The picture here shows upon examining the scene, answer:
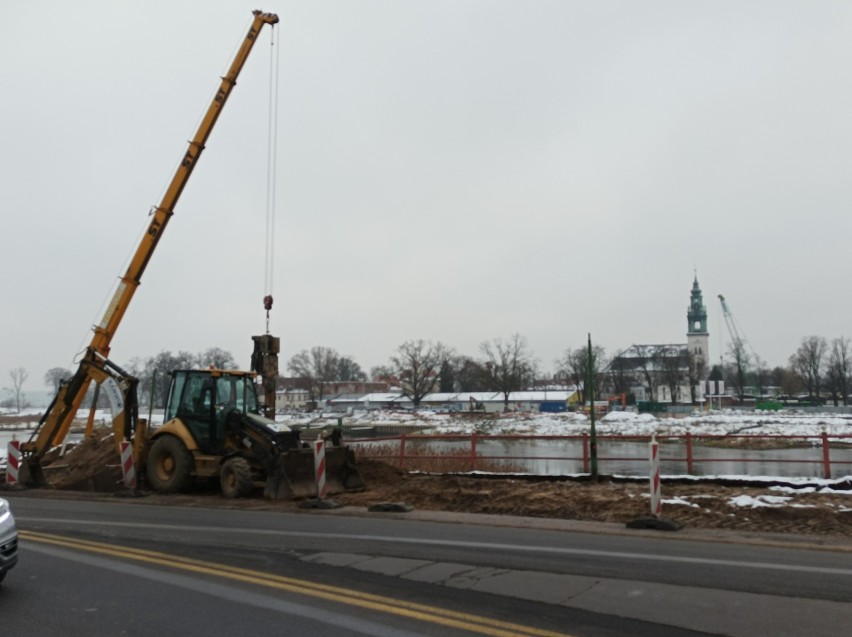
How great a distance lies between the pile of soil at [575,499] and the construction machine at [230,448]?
0.42 m

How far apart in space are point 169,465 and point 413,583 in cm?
1091

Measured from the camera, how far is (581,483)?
52.9 feet

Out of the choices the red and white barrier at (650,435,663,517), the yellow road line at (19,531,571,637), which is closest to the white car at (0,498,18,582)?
the yellow road line at (19,531,571,637)

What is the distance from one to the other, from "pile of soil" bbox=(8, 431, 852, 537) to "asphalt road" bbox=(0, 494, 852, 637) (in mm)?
1978

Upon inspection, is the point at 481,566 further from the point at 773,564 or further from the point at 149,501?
the point at 149,501

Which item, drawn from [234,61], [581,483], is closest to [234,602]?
[581,483]

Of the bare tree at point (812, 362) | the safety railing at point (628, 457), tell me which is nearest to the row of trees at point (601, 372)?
the bare tree at point (812, 362)

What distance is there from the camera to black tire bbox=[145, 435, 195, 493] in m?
15.7

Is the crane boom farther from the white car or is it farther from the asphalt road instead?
the white car

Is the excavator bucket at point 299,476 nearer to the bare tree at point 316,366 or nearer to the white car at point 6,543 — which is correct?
the white car at point 6,543

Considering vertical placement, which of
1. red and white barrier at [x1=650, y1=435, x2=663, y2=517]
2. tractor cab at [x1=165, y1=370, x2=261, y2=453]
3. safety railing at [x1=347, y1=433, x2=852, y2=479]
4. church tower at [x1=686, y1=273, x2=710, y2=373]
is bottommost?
safety railing at [x1=347, y1=433, x2=852, y2=479]

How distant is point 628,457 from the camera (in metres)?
26.6

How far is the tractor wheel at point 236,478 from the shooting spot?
48.4ft

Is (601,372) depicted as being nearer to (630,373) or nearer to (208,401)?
(630,373)
